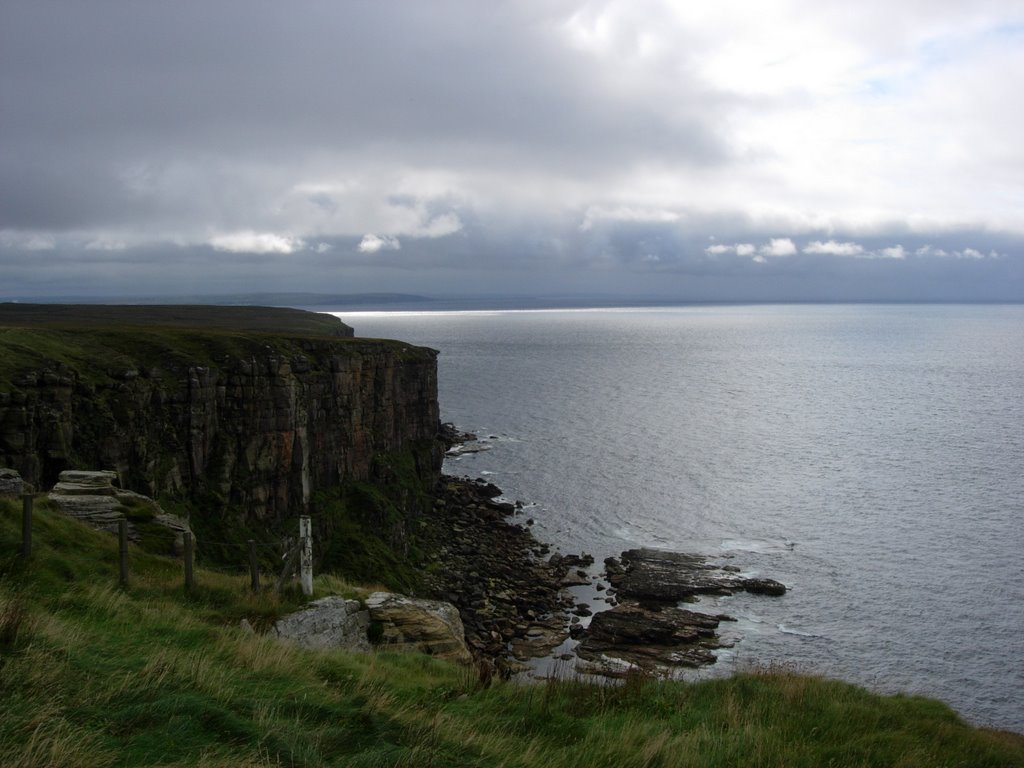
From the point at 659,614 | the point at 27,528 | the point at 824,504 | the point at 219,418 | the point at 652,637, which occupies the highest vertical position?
the point at 27,528

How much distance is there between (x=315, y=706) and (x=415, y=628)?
9377mm

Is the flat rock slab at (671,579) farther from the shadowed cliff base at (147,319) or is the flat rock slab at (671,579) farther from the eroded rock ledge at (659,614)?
the shadowed cliff base at (147,319)

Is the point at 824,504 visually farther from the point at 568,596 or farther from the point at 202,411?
the point at 202,411

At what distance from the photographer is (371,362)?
76.2 m

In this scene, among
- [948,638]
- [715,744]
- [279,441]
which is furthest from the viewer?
[279,441]

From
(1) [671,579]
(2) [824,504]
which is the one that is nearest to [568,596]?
(1) [671,579]

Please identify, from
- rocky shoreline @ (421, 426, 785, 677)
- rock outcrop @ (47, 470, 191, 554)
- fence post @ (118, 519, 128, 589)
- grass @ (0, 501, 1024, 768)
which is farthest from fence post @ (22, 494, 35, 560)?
rocky shoreline @ (421, 426, 785, 677)

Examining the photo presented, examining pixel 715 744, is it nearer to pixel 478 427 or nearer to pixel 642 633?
pixel 642 633

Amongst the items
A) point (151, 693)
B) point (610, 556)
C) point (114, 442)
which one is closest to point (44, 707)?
point (151, 693)

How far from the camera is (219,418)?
2222 inches

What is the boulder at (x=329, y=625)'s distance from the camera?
61.8 ft

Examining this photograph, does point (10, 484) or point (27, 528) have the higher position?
point (27, 528)

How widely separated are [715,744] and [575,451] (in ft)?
309

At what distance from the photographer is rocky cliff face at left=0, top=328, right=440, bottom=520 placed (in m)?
43.1
